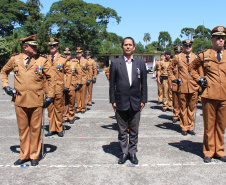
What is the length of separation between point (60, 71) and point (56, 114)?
110 centimetres

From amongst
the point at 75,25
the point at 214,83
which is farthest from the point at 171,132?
the point at 75,25

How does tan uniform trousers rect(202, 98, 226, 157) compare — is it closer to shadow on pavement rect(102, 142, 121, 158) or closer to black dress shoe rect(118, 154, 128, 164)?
black dress shoe rect(118, 154, 128, 164)

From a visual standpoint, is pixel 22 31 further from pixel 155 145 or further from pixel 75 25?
pixel 155 145

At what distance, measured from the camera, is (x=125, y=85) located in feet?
15.9

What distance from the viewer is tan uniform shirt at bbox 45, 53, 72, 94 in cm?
700

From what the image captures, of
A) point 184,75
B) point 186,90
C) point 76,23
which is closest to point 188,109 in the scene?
point 186,90

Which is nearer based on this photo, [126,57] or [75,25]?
[126,57]

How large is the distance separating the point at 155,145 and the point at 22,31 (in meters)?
68.3

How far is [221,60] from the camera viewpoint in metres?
4.97

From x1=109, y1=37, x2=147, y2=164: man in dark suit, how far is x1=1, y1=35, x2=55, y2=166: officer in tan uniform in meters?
1.28

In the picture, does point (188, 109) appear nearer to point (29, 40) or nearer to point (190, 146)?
point (190, 146)

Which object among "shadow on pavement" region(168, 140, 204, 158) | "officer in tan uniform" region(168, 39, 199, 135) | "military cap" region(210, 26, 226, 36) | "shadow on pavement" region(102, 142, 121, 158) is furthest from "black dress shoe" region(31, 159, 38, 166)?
"military cap" region(210, 26, 226, 36)

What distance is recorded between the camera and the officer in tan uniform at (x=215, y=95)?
4.93 meters

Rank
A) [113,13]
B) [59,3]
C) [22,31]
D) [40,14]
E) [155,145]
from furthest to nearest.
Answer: [40,14] < [22,31] < [113,13] < [59,3] < [155,145]
